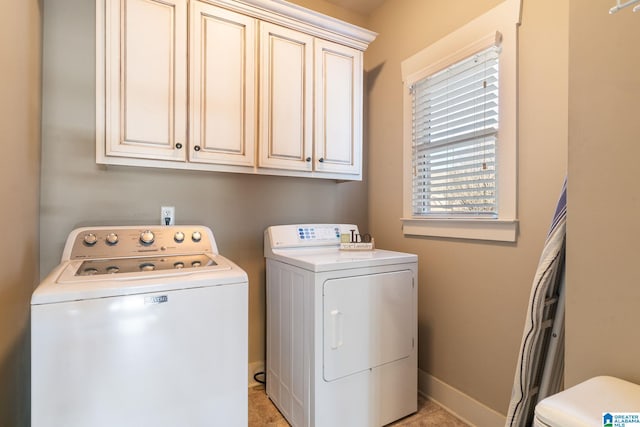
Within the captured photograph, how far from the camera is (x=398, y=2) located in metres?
2.26

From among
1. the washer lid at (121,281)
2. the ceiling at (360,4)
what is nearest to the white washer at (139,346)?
the washer lid at (121,281)

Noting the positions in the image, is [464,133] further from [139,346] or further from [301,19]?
[139,346]

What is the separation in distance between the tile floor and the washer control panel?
39.9 inches

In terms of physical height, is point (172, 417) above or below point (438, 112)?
below

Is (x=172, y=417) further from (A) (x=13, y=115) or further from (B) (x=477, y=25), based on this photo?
(B) (x=477, y=25)

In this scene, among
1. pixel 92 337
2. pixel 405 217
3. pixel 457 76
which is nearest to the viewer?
pixel 92 337

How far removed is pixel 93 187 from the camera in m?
1.70

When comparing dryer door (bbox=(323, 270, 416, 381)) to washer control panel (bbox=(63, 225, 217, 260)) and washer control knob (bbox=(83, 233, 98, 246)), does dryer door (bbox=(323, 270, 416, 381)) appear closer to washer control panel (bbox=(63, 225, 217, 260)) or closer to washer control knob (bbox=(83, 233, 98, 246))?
washer control panel (bbox=(63, 225, 217, 260))

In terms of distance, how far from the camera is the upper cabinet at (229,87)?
1525 millimetres

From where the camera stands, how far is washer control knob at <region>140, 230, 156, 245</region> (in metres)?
1.58

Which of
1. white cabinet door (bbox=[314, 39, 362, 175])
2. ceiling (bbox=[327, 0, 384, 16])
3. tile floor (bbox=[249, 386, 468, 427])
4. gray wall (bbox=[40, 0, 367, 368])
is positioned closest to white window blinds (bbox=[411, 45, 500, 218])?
white cabinet door (bbox=[314, 39, 362, 175])

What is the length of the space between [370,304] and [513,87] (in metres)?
1.32

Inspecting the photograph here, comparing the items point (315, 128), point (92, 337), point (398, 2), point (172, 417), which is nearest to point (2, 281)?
point (92, 337)

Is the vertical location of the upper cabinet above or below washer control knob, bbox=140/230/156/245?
above
